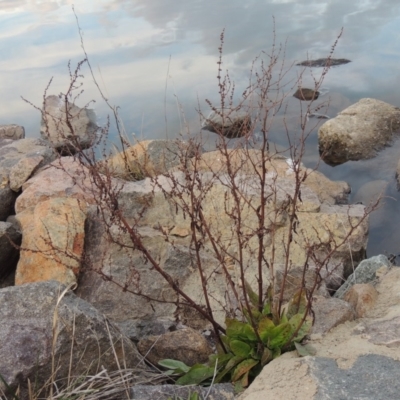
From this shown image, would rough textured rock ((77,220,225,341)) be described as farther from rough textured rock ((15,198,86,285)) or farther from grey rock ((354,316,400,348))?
grey rock ((354,316,400,348))

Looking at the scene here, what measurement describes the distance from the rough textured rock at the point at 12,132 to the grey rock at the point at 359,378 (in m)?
7.26

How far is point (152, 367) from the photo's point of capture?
3387mm

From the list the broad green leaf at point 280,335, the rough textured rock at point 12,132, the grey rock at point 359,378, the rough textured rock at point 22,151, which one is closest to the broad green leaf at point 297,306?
the broad green leaf at point 280,335

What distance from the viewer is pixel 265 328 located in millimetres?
2922

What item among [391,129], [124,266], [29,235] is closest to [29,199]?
[29,235]

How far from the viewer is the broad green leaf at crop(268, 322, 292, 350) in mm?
2895

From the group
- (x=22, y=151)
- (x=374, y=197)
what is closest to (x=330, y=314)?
(x=374, y=197)

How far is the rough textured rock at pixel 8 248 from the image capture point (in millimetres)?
4660

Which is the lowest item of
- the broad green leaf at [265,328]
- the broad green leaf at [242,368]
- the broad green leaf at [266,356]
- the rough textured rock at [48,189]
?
the broad green leaf at [242,368]

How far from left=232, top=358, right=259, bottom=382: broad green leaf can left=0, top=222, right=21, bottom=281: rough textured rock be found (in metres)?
2.39

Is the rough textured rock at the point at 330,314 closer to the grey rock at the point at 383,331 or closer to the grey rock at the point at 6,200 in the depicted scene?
the grey rock at the point at 383,331

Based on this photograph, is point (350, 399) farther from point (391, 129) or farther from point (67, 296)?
point (391, 129)

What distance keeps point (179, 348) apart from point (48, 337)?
826mm

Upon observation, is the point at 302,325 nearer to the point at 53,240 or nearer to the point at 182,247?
the point at 182,247
